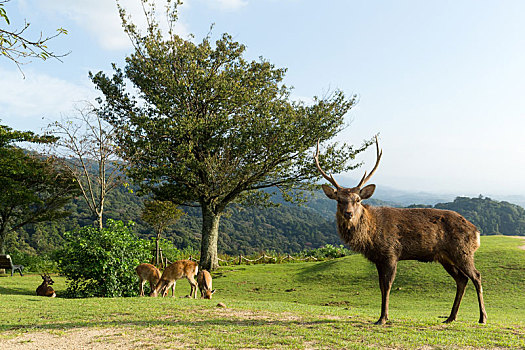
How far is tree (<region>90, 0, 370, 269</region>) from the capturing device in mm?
19094

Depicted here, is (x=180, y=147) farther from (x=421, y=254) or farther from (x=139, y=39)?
(x=421, y=254)

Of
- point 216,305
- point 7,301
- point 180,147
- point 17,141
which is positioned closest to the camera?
point 216,305

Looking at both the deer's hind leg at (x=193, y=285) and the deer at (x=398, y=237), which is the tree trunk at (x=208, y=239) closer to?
the deer's hind leg at (x=193, y=285)

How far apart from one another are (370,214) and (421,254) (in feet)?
3.83

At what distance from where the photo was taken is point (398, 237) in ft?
23.0

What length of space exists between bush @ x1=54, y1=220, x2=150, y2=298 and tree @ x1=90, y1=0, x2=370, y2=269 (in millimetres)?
6217

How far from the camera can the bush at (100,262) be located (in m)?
12.1

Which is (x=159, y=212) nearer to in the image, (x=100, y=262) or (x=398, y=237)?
(x=100, y=262)

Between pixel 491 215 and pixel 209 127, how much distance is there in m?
57.2

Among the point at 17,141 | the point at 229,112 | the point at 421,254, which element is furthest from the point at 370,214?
the point at 17,141

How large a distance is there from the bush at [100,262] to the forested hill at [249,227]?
26.6 m

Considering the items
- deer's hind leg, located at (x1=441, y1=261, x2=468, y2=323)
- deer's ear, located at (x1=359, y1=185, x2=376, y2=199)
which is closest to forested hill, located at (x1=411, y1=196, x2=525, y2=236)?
deer's hind leg, located at (x1=441, y1=261, x2=468, y2=323)

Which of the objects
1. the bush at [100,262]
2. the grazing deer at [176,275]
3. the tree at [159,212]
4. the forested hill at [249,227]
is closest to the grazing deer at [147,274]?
the grazing deer at [176,275]

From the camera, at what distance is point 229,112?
20500mm
